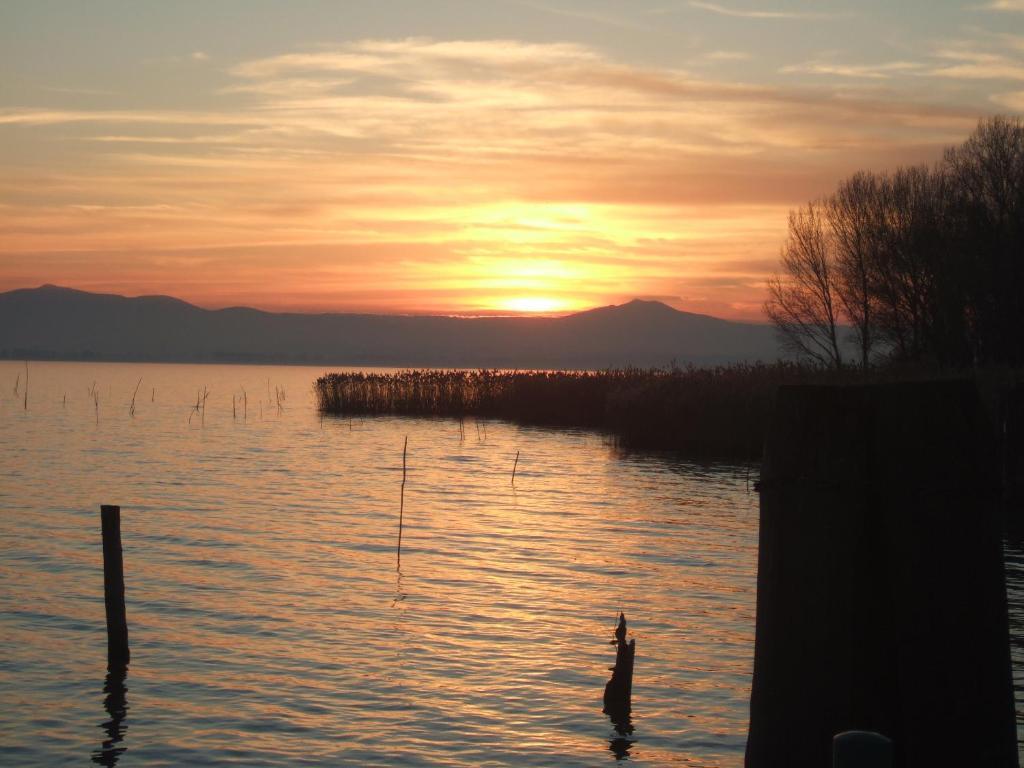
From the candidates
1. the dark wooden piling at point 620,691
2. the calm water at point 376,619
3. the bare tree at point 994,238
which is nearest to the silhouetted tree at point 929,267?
the bare tree at point 994,238

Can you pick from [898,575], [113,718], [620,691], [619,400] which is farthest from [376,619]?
[619,400]

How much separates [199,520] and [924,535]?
81.7 feet

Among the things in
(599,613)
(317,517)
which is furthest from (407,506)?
(599,613)

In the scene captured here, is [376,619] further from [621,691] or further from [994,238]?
[994,238]

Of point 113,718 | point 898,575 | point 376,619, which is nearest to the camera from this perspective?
point 898,575

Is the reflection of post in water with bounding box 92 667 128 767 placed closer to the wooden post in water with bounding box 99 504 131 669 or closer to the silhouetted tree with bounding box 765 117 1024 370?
the wooden post in water with bounding box 99 504 131 669

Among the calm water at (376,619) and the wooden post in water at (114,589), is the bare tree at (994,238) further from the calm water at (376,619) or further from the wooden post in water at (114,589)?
the wooden post in water at (114,589)

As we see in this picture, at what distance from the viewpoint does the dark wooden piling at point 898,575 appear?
3.15 metres

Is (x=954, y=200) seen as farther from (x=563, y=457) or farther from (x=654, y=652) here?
(x=654, y=652)

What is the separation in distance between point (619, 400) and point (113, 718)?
4235 cm

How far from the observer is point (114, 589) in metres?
12.5

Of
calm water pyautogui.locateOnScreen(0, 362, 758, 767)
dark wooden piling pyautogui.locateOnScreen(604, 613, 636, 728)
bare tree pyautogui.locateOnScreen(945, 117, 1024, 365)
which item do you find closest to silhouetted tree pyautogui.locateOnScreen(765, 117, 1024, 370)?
bare tree pyautogui.locateOnScreen(945, 117, 1024, 365)

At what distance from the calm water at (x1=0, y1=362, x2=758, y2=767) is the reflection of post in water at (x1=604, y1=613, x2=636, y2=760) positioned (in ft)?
0.41

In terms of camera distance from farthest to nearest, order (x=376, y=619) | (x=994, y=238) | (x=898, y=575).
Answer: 1. (x=994, y=238)
2. (x=376, y=619)
3. (x=898, y=575)
